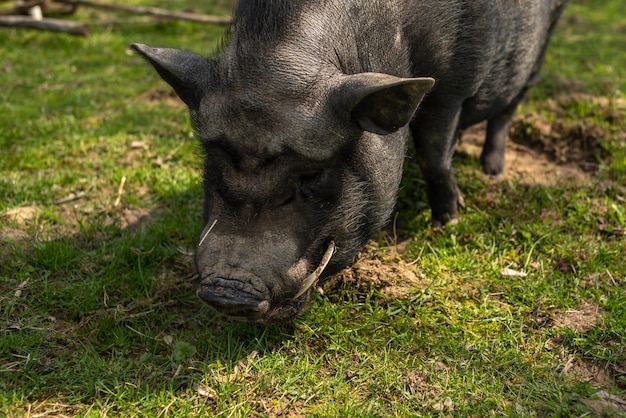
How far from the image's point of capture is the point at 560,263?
4.34m

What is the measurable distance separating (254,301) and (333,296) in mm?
1133

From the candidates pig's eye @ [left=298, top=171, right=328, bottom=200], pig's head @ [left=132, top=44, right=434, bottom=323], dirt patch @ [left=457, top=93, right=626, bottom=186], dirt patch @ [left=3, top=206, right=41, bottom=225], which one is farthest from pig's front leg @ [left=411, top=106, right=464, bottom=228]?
dirt patch @ [left=3, top=206, right=41, bottom=225]

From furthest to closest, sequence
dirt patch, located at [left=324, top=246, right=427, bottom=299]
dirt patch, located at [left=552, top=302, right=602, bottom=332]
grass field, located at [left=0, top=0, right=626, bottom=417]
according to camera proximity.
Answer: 1. dirt patch, located at [left=324, top=246, right=427, bottom=299]
2. dirt patch, located at [left=552, top=302, right=602, bottom=332]
3. grass field, located at [left=0, top=0, right=626, bottom=417]

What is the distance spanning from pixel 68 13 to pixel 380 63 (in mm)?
A: 8683

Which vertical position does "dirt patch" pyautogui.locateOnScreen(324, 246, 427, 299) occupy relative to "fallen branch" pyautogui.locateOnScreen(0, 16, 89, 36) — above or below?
above

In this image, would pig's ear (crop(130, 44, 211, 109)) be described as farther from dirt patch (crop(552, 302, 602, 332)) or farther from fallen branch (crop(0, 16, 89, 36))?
fallen branch (crop(0, 16, 89, 36))

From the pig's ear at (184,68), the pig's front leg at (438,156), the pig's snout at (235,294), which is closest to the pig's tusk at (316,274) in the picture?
the pig's snout at (235,294)

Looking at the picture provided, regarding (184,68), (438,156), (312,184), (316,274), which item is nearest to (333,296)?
(316,274)

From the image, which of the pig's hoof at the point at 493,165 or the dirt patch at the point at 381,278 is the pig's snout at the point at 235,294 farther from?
the pig's hoof at the point at 493,165

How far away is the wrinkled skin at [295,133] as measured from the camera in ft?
10.1

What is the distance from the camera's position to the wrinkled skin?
3068mm

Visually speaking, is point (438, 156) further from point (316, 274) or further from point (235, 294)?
point (235, 294)

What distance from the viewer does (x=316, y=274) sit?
3.28 metres

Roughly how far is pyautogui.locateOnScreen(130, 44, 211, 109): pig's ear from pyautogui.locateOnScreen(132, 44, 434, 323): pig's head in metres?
0.01
